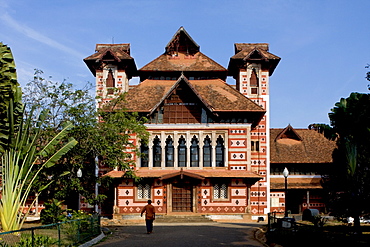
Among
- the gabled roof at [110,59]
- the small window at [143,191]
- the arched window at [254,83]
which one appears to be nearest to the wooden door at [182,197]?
the small window at [143,191]

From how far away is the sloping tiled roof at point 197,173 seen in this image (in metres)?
35.6

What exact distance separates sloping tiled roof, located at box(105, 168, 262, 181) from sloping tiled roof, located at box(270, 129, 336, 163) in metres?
7.06

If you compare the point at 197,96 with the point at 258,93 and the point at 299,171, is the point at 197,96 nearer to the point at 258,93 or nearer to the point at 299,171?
the point at 258,93

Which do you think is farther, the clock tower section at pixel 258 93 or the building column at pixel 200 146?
the clock tower section at pixel 258 93

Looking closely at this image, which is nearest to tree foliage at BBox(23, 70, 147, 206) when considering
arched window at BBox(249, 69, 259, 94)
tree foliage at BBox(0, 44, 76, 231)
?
tree foliage at BBox(0, 44, 76, 231)

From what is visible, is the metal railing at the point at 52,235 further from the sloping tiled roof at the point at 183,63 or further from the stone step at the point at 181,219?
the sloping tiled roof at the point at 183,63

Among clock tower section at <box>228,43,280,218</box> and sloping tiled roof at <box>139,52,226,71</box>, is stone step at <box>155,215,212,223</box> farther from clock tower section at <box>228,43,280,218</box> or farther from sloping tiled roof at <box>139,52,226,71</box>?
sloping tiled roof at <box>139,52,226,71</box>

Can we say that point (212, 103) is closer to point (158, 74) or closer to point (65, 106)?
point (158, 74)

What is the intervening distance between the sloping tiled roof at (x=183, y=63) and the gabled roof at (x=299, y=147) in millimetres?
8799

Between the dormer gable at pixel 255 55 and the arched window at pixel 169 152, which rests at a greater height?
the dormer gable at pixel 255 55

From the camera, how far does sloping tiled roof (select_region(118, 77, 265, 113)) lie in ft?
122

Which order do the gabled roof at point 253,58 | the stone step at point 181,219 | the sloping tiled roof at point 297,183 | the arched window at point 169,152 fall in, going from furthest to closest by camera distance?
the sloping tiled roof at point 297,183
the gabled roof at point 253,58
the arched window at point 169,152
the stone step at point 181,219

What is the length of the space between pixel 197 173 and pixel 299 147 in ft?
39.3

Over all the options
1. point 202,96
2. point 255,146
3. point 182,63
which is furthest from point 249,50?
point 255,146
